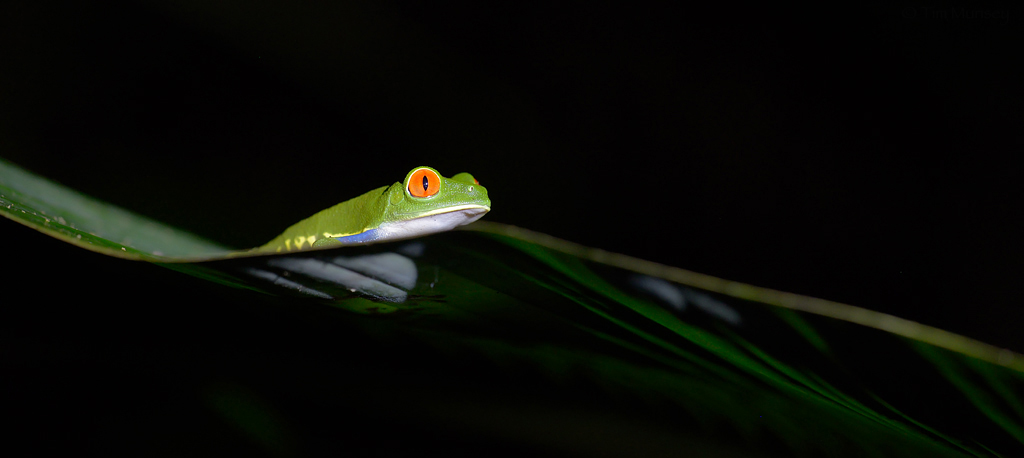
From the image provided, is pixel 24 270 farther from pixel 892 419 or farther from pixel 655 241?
pixel 655 241

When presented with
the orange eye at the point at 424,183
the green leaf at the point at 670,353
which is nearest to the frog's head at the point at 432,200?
the orange eye at the point at 424,183

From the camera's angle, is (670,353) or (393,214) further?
(393,214)

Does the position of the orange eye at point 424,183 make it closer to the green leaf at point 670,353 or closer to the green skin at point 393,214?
the green skin at point 393,214

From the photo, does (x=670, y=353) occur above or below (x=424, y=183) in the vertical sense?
below

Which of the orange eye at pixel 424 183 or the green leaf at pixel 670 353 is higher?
the orange eye at pixel 424 183

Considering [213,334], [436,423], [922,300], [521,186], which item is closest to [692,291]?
[436,423]

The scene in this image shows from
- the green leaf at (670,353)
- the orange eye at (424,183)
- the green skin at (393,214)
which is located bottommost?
the green leaf at (670,353)

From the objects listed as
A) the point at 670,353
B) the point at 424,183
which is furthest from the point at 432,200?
the point at 670,353

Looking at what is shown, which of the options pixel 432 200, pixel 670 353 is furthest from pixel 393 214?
pixel 670 353

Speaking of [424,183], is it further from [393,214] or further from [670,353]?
[670,353]
